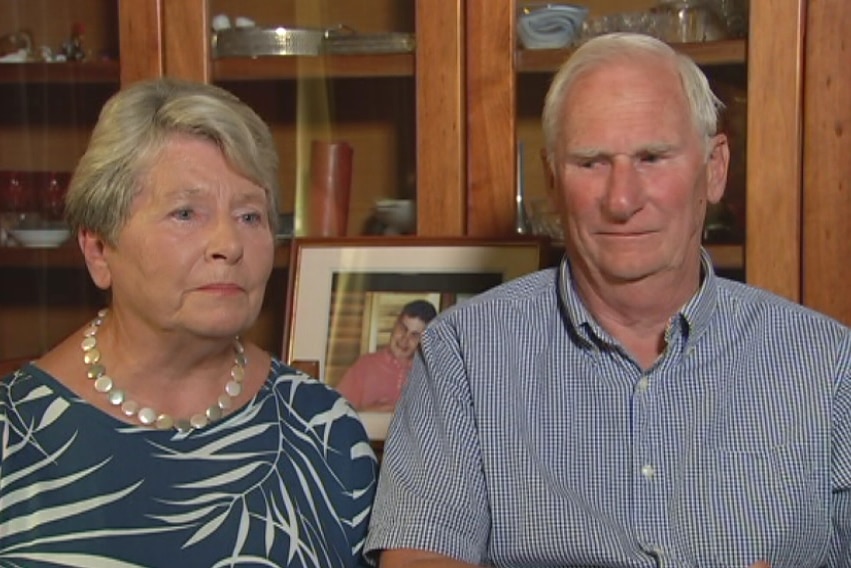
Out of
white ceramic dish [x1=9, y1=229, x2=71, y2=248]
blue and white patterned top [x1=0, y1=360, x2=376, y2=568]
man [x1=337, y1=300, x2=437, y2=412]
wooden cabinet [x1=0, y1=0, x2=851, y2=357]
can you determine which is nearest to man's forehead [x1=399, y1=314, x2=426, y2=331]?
man [x1=337, y1=300, x2=437, y2=412]

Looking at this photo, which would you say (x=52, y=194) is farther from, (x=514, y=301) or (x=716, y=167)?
(x=716, y=167)

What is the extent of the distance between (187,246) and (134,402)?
0.69ft

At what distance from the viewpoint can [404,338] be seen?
206cm

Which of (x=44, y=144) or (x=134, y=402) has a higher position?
(x=44, y=144)

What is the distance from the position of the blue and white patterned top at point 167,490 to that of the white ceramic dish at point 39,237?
726mm

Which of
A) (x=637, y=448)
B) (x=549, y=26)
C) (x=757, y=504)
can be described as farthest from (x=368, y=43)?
(x=757, y=504)

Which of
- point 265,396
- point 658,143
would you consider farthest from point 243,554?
point 658,143

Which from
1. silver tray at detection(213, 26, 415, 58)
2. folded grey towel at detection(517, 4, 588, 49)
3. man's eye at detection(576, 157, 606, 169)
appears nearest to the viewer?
man's eye at detection(576, 157, 606, 169)

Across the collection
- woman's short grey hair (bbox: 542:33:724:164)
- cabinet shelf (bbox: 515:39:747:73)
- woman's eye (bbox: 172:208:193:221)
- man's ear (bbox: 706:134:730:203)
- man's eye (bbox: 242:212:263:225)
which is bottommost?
man's eye (bbox: 242:212:263:225)

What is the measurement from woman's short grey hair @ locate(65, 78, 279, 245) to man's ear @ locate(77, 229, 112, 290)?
1cm

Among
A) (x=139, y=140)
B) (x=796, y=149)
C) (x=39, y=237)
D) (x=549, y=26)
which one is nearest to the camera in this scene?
(x=139, y=140)

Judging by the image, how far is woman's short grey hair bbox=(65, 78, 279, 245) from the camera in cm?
153

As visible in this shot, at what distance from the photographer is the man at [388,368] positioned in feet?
6.74

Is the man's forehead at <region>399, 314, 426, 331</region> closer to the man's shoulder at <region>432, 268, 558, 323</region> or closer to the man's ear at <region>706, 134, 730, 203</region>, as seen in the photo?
the man's shoulder at <region>432, 268, 558, 323</region>
